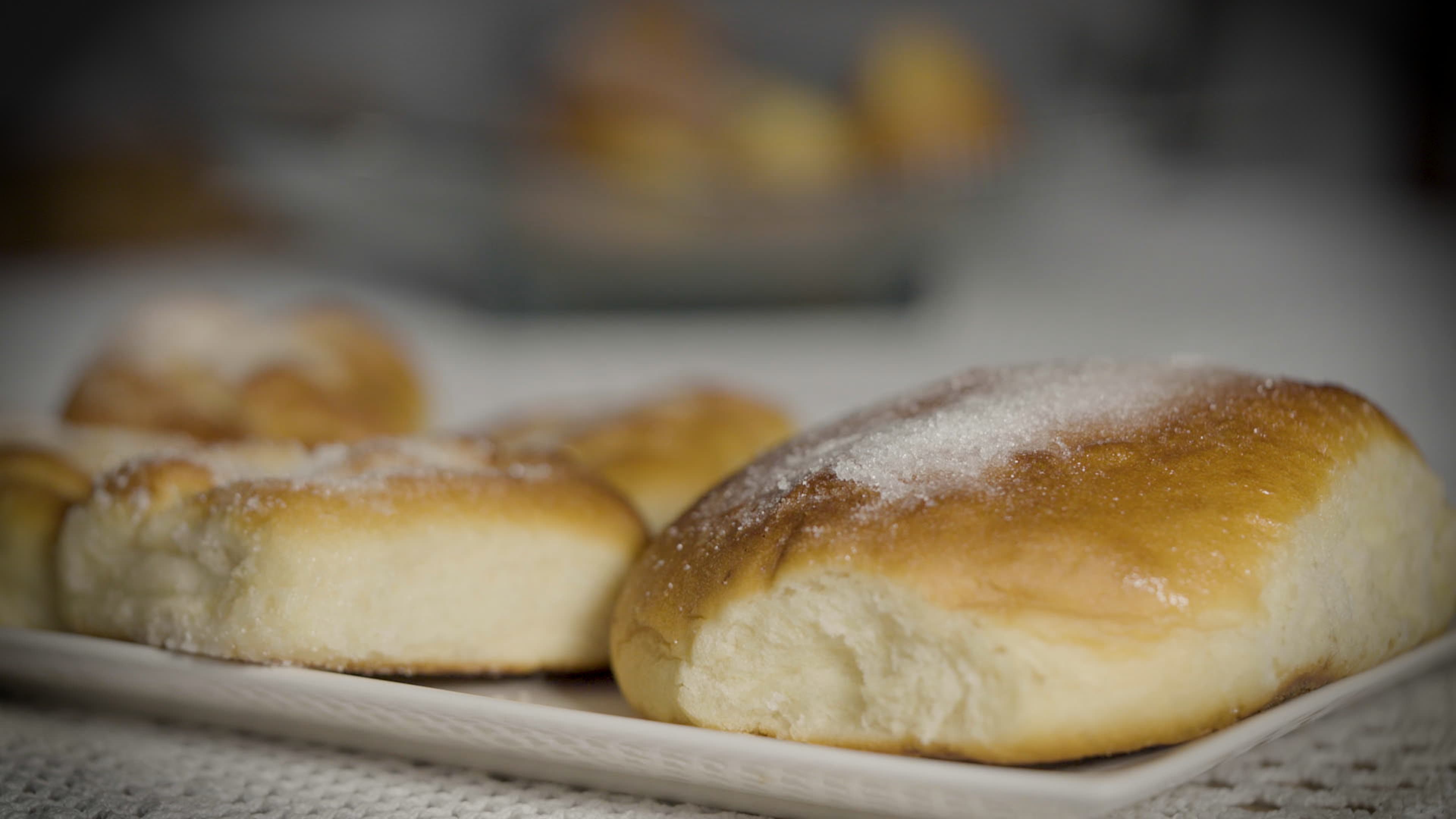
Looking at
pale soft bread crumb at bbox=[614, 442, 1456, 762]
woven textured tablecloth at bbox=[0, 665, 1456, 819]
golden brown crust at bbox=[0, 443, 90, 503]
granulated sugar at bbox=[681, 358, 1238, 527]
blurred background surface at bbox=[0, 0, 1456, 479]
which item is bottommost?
woven textured tablecloth at bbox=[0, 665, 1456, 819]

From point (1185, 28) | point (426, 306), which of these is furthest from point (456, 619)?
point (1185, 28)

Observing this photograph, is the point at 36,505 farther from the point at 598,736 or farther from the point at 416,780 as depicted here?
the point at 598,736

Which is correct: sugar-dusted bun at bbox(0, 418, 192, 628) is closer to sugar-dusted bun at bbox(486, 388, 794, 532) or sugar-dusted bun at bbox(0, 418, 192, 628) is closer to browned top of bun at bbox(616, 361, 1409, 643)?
sugar-dusted bun at bbox(486, 388, 794, 532)

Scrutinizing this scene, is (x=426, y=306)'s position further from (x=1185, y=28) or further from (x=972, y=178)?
(x=1185, y=28)

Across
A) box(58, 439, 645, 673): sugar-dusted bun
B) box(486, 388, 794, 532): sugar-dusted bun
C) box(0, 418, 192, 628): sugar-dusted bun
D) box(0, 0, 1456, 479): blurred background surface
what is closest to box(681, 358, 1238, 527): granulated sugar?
box(58, 439, 645, 673): sugar-dusted bun

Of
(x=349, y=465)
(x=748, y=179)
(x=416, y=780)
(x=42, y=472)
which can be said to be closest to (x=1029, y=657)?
(x=416, y=780)

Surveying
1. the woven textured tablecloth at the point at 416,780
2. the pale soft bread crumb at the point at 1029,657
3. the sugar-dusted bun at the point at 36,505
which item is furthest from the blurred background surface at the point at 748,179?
the pale soft bread crumb at the point at 1029,657

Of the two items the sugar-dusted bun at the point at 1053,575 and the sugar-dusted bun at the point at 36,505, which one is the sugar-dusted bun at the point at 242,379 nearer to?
the sugar-dusted bun at the point at 36,505
